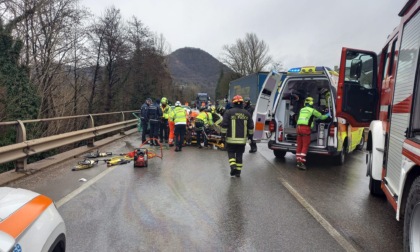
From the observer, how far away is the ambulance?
8695mm

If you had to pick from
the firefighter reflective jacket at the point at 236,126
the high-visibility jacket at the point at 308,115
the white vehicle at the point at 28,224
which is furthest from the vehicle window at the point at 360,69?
the white vehicle at the point at 28,224

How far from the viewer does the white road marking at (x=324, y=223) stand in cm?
400

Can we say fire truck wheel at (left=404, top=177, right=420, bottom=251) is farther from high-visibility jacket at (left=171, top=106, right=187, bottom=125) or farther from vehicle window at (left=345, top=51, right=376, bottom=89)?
high-visibility jacket at (left=171, top=106, right=187, bottom=125)

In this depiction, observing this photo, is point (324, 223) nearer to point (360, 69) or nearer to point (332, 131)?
point (360, 69)

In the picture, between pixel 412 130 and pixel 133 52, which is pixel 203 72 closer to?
pixel 133 52

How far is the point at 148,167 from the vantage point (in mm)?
8562

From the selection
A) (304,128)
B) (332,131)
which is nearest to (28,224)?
(304,128)

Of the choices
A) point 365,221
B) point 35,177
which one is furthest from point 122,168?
point 365,221

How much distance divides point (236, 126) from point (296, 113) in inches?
158

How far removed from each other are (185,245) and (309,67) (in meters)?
6.25

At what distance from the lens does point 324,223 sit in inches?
186

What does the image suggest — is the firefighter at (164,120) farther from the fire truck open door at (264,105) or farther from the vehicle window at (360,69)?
the vehicle window at (360,69)

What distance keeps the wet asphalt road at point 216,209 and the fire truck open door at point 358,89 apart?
1.43m

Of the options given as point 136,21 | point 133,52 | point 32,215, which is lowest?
point 32,215
